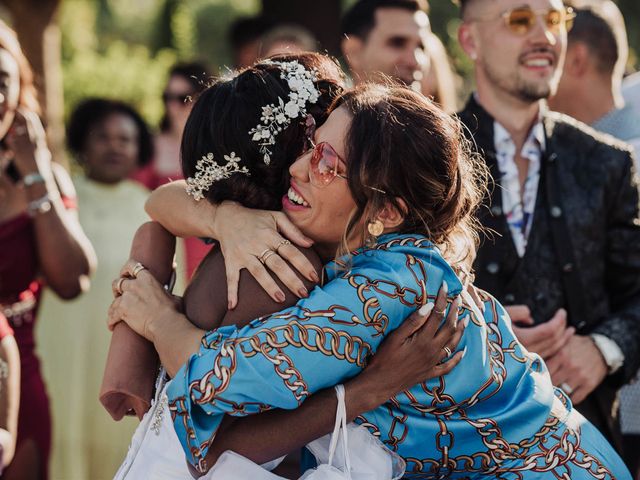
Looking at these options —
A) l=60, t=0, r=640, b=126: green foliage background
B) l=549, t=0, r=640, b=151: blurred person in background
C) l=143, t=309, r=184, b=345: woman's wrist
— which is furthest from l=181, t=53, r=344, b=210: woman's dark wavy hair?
l=60, t=0, r=640, b=126: green foliage background

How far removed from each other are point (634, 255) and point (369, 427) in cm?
182

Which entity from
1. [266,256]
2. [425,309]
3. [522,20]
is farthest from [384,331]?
[522,20]

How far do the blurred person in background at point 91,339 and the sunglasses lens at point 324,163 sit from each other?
186 inches

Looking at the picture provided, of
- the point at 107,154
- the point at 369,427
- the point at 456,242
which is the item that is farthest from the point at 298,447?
the point at 107,154

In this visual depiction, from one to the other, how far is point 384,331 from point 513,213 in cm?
160

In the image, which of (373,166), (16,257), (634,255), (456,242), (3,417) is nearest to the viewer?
(373,166)

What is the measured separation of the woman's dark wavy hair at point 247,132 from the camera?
2.99m

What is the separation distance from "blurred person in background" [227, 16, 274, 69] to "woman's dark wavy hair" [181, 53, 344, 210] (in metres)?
5.24

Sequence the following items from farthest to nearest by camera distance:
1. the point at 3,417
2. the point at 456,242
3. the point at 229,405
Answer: the point at 3,417 → the point at 456,242 → the point at 229,405

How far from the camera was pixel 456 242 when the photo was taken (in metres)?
3.02

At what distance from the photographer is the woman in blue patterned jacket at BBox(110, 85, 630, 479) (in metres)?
2.62

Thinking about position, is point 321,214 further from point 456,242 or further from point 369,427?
point 369,427

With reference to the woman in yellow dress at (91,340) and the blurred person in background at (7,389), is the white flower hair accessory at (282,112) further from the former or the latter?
the woman in yellow dress at (91,340)

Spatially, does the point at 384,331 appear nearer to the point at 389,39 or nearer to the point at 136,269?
the point at 136,269
